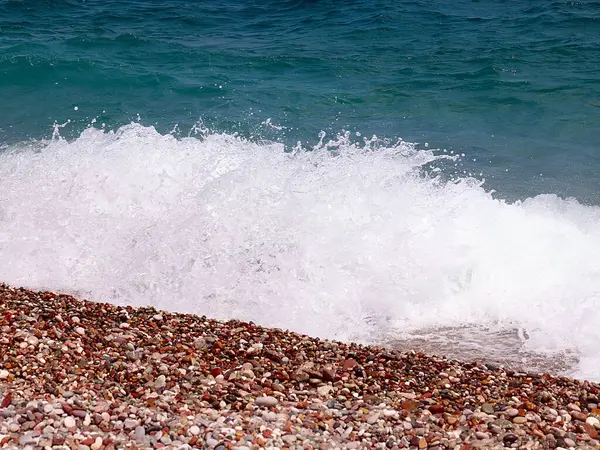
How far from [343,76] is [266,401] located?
9213 mm

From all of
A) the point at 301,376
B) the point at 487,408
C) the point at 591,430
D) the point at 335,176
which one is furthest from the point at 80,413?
the point at 335,176

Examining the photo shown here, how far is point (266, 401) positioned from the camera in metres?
4.99

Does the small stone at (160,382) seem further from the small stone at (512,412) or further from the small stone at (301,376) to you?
the small stone at (512,412)

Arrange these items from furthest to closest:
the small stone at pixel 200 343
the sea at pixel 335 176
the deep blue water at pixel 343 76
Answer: the deep blue water at pixel 343 76, the sea at pixel 335 176, the small stone at pixel 200 343

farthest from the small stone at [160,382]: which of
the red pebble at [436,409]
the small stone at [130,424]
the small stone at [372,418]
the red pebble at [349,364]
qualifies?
the red pebble at [436,409]

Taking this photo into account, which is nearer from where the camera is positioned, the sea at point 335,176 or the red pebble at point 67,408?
the red pebble at point 67,408

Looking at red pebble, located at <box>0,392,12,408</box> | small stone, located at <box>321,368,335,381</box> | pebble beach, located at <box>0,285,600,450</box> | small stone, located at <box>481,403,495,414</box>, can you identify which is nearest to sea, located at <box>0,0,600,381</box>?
pebble beach, located at <box>0,285,600,450</box>

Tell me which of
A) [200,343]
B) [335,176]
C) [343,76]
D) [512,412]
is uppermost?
[343,76]

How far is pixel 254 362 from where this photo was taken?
5.56 meters

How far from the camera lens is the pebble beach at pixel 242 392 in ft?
15.0

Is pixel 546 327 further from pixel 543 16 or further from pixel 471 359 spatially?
pixel 543 16

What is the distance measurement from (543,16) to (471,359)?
10.6 meters

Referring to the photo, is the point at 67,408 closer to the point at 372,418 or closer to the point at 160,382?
the point at 160,382

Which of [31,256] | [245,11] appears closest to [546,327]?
[31,256]
